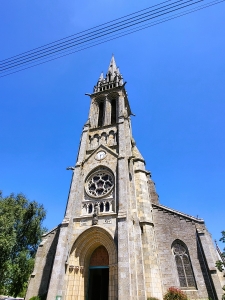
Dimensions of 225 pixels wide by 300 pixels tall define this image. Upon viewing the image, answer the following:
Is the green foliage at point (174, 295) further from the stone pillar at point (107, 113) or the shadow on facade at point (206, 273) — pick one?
the stone pillar at point (107, 113)

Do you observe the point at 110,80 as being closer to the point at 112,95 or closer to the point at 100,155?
the point at 112,95

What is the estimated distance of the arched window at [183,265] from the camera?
1403 centimetres

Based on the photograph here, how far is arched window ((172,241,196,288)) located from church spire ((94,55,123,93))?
77.4 ft

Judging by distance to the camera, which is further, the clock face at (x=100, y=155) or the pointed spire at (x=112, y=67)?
the pointed spire at (x=112, y=67)

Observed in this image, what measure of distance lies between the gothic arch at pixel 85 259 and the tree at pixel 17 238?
643cm

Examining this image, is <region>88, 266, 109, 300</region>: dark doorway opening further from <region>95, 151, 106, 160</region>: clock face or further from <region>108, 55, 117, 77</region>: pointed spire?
<region>108, 55, 117, 77</region>: pointed spire

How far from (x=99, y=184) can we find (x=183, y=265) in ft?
31.6

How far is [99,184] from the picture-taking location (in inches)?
735

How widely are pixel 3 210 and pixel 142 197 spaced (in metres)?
13.9

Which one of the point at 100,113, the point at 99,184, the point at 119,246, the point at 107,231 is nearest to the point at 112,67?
the point at 100,113

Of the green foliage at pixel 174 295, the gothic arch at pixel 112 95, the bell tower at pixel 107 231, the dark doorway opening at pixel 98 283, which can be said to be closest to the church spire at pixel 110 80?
the gothic arch at pixel 112 95

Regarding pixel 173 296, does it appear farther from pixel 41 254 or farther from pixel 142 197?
pixel 41 254

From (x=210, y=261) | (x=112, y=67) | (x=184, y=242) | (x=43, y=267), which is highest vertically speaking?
(x=112, y=67)

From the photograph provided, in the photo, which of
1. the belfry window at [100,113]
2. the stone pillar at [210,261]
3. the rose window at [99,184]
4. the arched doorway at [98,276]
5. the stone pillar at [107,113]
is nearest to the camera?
the stone pillar at [210,261]
